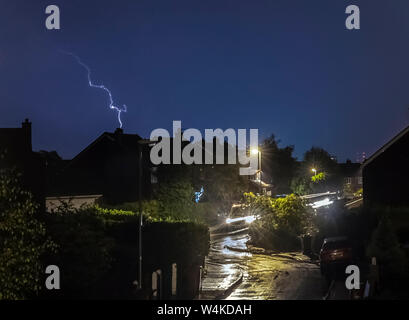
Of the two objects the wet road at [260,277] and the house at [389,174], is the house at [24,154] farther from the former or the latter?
the house at [389,174]

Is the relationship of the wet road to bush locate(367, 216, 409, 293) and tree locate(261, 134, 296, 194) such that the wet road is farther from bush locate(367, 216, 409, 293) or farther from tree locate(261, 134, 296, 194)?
tree locate(261, 134, 296, 194)

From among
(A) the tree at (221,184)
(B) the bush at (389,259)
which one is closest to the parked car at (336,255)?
(B) the bush at (389,259)

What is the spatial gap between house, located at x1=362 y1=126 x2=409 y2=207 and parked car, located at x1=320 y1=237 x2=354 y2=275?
11.6 m

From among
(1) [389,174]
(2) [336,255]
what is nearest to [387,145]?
(1) [389,174]

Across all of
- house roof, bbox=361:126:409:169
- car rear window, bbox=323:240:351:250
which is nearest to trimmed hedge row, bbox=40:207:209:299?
car rear window, bbox=323:240:351:250

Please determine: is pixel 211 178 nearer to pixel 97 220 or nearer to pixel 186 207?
pixel 186 207

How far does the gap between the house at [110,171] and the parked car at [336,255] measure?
25562 mm

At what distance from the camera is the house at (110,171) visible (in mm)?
46719

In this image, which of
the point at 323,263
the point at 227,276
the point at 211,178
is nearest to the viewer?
the point at 323,263

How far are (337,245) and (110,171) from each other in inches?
1170

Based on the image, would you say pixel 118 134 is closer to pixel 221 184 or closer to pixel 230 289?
pixel 221 184
